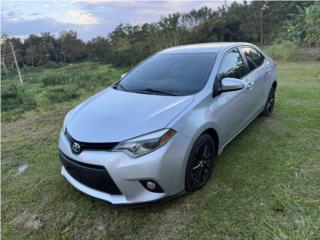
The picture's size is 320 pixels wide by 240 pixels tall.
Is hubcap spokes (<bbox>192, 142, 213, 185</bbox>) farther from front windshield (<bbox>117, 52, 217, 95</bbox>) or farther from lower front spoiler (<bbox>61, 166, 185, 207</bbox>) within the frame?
front windshield (<bbox>117, 52, 217, 95</bbox>)

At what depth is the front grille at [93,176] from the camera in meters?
2.36

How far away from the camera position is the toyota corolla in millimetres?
2328

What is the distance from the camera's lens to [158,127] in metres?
2.41

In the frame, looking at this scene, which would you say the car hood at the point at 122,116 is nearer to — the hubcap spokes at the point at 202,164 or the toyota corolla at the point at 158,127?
the toyota corolla at the point at 158,127

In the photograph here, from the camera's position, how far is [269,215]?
2.48 m

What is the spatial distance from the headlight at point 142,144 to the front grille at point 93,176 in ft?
0.81

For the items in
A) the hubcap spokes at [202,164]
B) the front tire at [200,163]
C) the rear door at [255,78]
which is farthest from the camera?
the rear door at [255,78]

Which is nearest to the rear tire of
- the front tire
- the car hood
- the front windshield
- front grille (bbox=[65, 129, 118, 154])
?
the front windshield

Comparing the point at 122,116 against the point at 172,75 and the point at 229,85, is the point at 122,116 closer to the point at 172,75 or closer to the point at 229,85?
the point at 172,75

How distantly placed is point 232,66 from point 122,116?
67.8 inches

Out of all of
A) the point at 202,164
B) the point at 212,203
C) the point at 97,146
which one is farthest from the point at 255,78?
the point at 97,146

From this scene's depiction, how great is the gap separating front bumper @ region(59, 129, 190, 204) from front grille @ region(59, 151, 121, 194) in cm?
1

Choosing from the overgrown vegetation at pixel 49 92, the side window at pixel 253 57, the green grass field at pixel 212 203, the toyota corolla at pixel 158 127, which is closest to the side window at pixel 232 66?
the toyota corolla at pixel 158 127

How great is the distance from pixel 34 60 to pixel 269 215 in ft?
195
